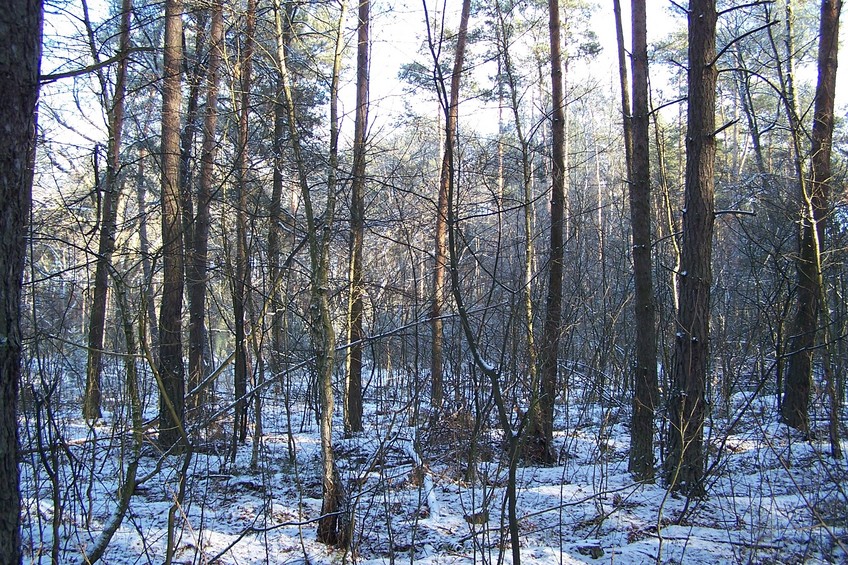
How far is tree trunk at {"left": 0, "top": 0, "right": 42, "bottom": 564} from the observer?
2133 millimetres

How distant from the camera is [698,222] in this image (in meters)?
5.14

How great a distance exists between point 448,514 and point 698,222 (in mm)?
3608

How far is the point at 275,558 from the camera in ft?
13.7

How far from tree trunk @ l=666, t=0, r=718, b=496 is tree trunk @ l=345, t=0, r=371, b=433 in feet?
10.1

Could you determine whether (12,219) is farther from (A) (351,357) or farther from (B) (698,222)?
(A) (351,357)

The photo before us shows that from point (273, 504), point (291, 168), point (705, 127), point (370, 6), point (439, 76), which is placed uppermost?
point (370, 6)

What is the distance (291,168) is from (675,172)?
24.6m

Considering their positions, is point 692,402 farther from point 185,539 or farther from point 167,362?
point 167,362

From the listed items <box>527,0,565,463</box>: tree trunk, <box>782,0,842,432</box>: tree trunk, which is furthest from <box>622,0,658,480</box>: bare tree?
<box>782,0,842,432</box>: tree trunk

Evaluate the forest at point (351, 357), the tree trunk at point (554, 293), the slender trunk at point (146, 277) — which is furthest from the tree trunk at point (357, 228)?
the tree trunk at point (554, 293)

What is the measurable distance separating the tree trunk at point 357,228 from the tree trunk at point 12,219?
2.19m

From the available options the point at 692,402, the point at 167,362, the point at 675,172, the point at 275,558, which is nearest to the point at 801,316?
the point at 692,402

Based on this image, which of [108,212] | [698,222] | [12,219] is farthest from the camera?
[108,212]

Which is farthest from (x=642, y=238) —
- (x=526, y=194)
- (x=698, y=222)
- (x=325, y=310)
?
(x=325, y=310)
